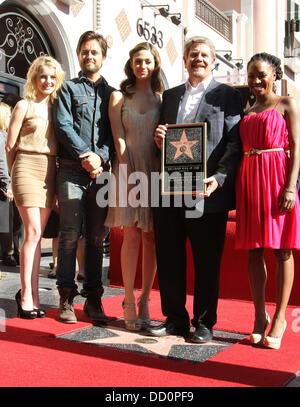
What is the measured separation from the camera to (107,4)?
8.38 meters

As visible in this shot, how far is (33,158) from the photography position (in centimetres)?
325

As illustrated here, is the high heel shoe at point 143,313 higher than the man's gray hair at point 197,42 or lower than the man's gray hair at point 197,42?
lower

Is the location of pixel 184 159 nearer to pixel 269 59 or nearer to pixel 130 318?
pixel 269 59

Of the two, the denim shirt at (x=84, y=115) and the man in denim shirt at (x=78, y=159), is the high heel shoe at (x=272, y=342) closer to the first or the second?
the man in denim shirt at (x=78, y=159)

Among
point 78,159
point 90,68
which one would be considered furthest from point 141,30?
point 78,159

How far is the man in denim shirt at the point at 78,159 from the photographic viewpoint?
3141 mm

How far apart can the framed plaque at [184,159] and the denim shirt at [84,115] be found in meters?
0.55

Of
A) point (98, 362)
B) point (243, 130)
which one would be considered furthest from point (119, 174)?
point (98, 362)

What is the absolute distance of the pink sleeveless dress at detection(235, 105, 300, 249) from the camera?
2.66 metres

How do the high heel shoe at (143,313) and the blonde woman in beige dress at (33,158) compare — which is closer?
the high heel shoe at (143,313)

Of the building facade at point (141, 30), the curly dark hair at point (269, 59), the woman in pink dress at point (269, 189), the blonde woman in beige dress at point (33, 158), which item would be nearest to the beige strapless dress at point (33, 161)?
the blonde woman in beige dress at point (33, 158)

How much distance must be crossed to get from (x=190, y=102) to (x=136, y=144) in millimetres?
412
